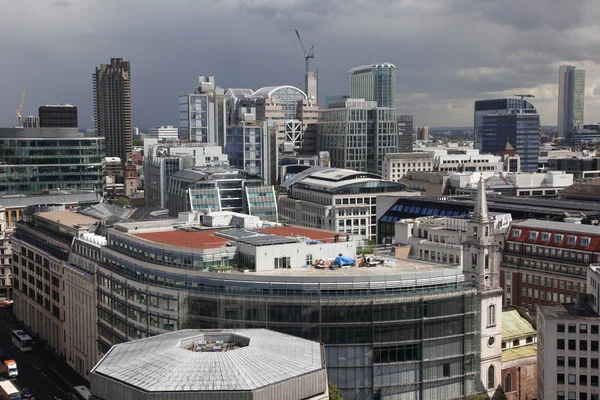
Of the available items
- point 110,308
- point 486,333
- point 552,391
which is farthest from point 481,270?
point 110,308

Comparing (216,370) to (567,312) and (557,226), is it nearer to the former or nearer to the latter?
(567,312)

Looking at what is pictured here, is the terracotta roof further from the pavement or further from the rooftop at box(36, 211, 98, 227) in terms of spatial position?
the pavement

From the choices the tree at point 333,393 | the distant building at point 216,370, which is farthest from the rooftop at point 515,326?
the distant building at point 216,370

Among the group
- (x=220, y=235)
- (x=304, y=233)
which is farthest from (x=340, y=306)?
(x=220, y=235)

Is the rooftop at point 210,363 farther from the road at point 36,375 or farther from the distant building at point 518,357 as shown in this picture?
the road at point 36,375

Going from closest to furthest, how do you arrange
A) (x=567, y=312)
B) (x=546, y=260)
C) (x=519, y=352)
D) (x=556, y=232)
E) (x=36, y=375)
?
(x=567, y=312) → (x=519, y=352) → (x=36, y=375) → (x=546, y=260) → (x=556, y=232)

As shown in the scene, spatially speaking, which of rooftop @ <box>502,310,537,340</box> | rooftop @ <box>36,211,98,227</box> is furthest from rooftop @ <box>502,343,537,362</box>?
rooftop @ <box>36,211,98,227</box>

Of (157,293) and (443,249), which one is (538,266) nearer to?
(443,249)
